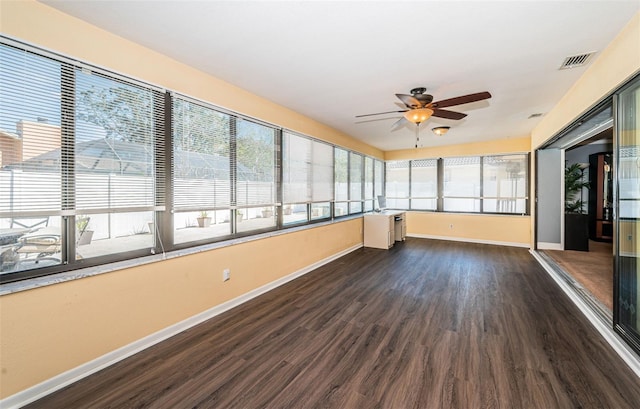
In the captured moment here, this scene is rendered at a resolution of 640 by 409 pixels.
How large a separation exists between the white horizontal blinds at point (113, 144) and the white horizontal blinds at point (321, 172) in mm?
2680

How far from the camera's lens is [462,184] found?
698 centimetres

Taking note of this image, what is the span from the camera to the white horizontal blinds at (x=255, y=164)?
128 inches

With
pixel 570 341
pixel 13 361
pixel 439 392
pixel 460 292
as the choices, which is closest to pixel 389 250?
pixel 460 292

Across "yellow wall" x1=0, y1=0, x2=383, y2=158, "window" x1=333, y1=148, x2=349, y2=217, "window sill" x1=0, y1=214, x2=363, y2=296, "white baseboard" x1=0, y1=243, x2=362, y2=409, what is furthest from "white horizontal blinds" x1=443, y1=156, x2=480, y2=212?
"white baseboard" x1=0, y1=243, x2=362, y2=409

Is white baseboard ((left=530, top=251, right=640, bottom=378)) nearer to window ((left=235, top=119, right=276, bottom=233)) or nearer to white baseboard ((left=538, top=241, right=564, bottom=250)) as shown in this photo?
white baseboard ((left=538, top=241, right=564, bottom=250))

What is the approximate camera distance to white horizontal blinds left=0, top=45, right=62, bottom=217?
165cm

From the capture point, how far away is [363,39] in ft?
7.27

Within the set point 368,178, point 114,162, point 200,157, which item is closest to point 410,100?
point 200,157

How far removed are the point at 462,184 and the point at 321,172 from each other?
4481 mm

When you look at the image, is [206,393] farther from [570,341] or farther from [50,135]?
[570,341]

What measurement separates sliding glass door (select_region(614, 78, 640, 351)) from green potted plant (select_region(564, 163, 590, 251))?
393 cm

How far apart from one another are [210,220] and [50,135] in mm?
1497

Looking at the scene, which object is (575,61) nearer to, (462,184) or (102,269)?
(462,184)

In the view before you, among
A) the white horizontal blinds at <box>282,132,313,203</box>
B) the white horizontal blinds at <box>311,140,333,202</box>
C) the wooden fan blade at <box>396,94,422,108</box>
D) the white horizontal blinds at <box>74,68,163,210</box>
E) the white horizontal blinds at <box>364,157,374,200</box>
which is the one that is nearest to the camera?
the white horizontal blinds at <box>74,68,163,210</box>
